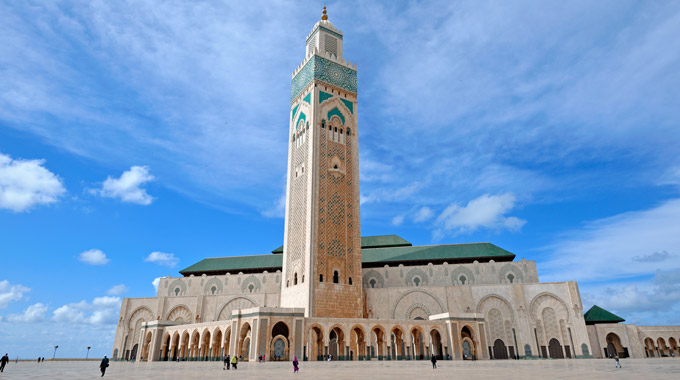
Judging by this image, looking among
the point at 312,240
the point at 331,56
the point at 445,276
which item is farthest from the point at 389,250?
the point at 331,56

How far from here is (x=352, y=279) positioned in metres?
30.8

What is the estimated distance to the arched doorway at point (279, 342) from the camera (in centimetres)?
2406

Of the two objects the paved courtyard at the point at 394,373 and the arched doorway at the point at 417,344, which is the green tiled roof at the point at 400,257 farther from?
the paved courtyard at the point at 394,373

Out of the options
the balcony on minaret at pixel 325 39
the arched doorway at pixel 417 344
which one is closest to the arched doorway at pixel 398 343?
the arched doorway at pixel 417 344

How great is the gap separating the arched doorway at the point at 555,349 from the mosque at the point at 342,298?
0.07 meters

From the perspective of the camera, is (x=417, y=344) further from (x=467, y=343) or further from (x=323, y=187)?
(x=323, y=187)

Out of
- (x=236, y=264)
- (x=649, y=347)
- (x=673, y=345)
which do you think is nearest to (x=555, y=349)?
(x=649, y=347)

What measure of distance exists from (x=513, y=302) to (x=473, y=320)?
5.31m

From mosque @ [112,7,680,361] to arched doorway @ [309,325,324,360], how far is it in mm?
88

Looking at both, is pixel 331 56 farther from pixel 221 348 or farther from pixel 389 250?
pixel 221 348

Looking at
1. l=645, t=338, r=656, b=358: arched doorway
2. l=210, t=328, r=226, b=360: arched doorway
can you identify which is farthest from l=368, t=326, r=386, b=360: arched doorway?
l=645, t=338, r=656, b=358: arched doorway

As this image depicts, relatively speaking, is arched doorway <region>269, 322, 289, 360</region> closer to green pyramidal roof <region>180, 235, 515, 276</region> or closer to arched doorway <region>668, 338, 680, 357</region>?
green pyramidal roof <region>180, 235, 515, 276</region>

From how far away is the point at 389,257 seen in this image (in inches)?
1474

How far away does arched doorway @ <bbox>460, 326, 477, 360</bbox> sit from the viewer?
2794 cm
